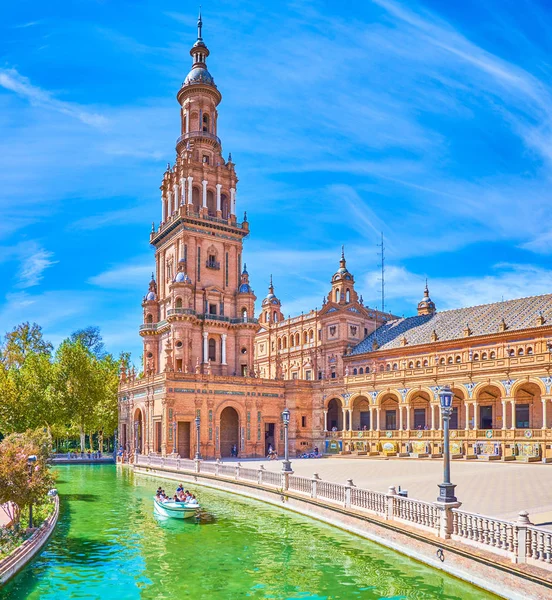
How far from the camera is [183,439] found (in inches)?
2219

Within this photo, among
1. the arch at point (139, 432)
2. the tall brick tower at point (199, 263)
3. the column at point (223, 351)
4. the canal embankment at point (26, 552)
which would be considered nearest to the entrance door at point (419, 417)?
the tall brick tower at point (199, 263)

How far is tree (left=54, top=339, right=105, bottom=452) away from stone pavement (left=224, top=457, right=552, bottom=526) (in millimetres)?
25575

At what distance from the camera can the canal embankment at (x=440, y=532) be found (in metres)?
14.4

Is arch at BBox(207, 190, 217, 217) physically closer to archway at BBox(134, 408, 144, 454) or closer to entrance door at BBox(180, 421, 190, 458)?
archway at BBox(134, 408, 144, 454)

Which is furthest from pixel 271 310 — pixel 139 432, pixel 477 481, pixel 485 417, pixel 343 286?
pixel 477 481

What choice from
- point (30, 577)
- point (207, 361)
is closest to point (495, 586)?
point (30, 577)

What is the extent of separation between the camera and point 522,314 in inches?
2136

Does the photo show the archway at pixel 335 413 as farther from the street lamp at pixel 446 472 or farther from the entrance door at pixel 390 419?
the street lamp at pixel 446 472

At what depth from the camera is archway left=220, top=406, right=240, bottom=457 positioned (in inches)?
2366

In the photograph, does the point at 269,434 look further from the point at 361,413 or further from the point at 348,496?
the point at 348,496

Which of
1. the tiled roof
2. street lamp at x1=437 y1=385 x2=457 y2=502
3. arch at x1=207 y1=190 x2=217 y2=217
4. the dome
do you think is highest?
the dome

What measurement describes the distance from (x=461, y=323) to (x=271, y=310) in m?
33.0

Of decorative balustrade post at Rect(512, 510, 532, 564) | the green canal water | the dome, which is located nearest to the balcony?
the dome

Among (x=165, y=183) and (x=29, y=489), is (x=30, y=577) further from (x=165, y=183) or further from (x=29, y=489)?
(x=165, y=183)
